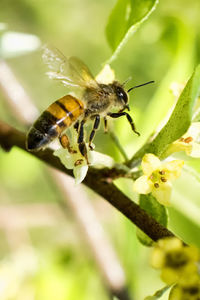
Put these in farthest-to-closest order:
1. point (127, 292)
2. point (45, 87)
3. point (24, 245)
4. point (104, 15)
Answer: point (45, 87)
point (104, 15)
point (24, 245)
point (127, 292)

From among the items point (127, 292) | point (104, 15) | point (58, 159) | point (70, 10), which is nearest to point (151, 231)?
point (58, 159)

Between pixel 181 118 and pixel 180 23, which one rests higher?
pixel 181 118

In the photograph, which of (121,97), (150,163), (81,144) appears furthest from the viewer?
(121,97)

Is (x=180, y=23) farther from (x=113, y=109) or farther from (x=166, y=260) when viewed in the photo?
(x=166, y=260)

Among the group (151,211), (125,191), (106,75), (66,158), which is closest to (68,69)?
(106,75)

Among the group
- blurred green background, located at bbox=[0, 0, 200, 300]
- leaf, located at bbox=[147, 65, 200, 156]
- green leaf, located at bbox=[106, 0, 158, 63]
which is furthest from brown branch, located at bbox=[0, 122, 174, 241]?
green leaf, located at bbox=[106, 0, 158, 63]

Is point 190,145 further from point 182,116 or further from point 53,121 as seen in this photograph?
point 53,121

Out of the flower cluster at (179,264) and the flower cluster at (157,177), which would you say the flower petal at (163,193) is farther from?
the flower cluster at (179,264)
